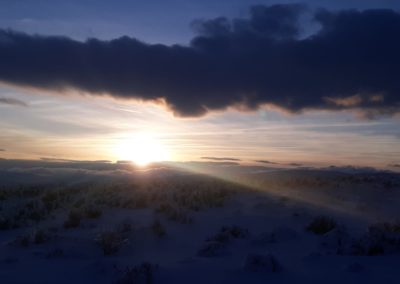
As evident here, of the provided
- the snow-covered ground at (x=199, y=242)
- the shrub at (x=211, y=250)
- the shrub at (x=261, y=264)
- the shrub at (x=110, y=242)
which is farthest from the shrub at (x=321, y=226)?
the shrub at (x=110, y=242)

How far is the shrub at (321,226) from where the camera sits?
40.4 feet

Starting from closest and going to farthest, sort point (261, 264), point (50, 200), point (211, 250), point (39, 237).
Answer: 1. point (261, 264)
2. point (211, 250)
3. point (39, 237)
4. point (50, 200)

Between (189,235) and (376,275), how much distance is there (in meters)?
5.69

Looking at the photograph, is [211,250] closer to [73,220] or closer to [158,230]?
[158,230]

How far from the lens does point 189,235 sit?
1233 centimetres

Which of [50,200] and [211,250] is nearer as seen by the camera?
[211,250]

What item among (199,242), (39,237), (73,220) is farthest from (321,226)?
(39,237)

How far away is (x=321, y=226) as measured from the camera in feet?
40.9

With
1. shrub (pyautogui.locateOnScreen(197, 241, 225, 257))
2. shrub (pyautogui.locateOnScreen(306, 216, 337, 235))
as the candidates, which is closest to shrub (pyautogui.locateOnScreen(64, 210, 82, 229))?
shrub (pyautogui.locateOnScreen(197, 241, 225, 257))

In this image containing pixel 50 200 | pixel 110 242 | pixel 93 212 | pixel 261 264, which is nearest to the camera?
pixel 261 264

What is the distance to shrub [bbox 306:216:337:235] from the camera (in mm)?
12312

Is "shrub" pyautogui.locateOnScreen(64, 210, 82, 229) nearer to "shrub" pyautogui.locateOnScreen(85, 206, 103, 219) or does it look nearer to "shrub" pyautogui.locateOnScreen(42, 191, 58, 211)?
"shrub" pyautogui.locateOnScreen(85, 206, 103, 219)

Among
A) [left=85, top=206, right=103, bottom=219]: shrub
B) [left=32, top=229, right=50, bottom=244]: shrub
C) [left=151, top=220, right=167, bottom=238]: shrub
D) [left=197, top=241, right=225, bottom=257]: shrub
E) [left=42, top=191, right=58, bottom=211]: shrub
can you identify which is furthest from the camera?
[left=42, top=191, right=58, bottom=211]: shrub

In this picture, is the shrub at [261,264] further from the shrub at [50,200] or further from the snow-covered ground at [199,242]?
the shrub at [50,200]
